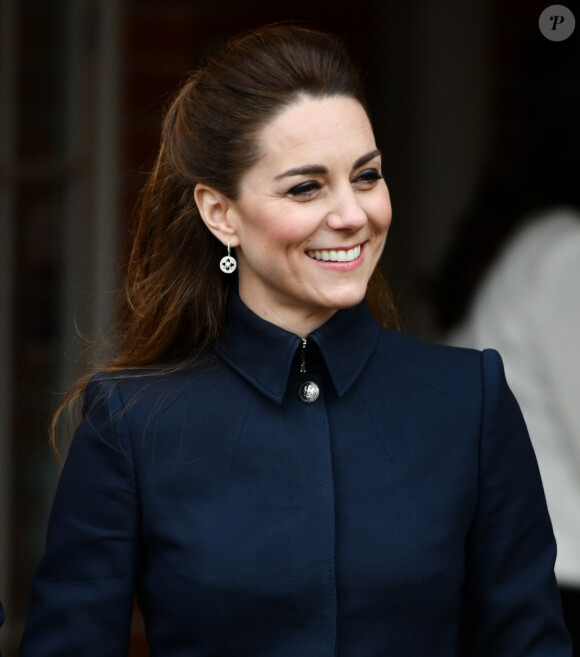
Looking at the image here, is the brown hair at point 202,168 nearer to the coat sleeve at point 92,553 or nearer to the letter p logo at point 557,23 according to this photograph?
the coat sleeve at point 92,553

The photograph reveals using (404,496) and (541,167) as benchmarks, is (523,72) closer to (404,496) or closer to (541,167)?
(541,167)

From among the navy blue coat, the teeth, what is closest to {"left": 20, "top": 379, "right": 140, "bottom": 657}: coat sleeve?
the navy blue coat

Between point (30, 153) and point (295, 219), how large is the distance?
6.70 ft

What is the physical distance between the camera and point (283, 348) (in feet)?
7.58

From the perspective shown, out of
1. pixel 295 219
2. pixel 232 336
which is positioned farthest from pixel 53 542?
pixel 295 219

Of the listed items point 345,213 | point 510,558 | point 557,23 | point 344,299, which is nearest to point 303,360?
point 344,299

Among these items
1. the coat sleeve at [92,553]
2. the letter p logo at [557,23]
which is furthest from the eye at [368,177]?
the letter p logo at [557,23]

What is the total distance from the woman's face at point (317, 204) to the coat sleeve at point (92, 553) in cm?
35

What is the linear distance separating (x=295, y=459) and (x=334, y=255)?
31 centimetres

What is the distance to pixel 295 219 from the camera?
2.21 metres

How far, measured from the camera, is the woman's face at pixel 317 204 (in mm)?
2215

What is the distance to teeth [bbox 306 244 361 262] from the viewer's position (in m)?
2.23

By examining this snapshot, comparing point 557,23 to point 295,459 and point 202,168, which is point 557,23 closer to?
point 202,168

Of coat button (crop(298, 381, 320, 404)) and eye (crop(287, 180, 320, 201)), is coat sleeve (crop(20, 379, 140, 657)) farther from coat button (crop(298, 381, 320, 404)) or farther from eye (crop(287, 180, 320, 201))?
eye (crop(287, 180, 320, 201))
